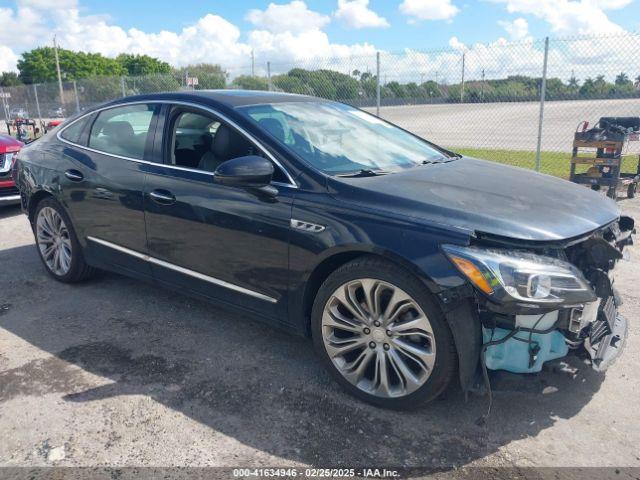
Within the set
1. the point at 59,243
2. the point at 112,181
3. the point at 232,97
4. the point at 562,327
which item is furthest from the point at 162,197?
the point at 562,327

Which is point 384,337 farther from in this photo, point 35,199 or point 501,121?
point 501,121

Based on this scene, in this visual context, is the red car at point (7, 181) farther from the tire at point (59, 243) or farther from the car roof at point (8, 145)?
the tire at point (59, 243)

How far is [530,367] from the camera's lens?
2.57 meters

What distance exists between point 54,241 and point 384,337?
3.35m

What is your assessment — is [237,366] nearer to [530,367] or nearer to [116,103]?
[530,367]

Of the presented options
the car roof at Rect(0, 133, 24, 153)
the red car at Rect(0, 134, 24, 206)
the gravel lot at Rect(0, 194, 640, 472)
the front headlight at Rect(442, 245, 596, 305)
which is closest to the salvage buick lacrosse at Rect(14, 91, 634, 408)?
the front headlight at Rect(442, 245, 596, 305)

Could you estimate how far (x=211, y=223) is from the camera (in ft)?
11.0

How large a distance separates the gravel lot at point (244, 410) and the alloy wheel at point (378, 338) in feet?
0.55

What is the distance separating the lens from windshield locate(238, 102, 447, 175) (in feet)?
10.7

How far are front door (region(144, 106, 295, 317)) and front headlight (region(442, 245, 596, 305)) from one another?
1056mm

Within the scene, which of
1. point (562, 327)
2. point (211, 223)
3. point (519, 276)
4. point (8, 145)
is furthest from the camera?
point (8, 145)

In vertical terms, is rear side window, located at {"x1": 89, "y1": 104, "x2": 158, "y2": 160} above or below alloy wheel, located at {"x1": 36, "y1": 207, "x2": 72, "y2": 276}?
above

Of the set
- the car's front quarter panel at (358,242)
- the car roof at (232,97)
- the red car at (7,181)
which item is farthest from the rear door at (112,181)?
the red car at (7,181)

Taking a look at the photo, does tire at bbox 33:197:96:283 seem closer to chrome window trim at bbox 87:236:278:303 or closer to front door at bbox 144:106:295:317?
chrome window trim at bbox 87:236:278:303
